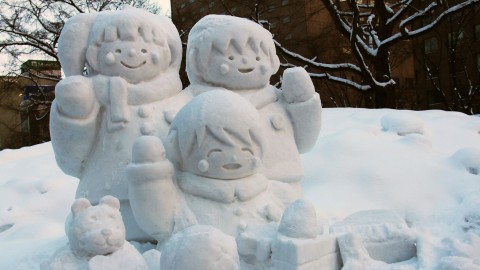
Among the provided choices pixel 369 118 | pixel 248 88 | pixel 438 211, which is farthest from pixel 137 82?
pixel 369 118

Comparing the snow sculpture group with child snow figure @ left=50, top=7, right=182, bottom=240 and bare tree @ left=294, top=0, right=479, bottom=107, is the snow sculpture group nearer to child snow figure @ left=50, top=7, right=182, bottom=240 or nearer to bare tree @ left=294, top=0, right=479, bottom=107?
child snow figure @ left=50, top=7, right=182, bottom=240

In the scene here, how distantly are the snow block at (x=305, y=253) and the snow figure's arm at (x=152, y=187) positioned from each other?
56 centimetres

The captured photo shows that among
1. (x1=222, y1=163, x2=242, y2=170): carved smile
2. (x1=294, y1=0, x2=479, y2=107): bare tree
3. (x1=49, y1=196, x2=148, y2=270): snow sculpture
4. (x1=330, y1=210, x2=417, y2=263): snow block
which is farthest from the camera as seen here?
(x1=294, y1=0, x2=479, y2=107): bare tree

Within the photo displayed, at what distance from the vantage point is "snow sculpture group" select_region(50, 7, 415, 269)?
1.97 meters

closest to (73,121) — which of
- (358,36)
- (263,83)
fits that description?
(263,83)

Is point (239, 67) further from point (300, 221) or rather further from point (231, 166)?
point (300, 221)

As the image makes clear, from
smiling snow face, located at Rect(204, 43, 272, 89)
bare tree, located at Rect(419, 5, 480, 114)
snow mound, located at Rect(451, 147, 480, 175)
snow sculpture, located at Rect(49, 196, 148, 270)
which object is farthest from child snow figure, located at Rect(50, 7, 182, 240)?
bare tree, located at Rect(419, 5, 480, 114)

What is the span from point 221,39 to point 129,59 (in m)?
0.53

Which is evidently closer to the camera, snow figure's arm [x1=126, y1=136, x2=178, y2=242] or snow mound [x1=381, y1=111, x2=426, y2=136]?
snow figure's arm [x1=126, y1=136, x2=178, y2=242]

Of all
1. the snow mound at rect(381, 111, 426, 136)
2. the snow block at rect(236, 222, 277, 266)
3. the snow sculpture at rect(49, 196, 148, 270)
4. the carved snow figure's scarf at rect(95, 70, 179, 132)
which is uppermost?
the carved snow figure's scarf at rect(95, 70, 179, 132)

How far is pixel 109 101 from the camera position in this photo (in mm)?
2594

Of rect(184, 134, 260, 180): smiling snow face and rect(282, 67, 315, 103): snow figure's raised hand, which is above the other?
rect(282, 67, 315, 103): snow figure's raised hand

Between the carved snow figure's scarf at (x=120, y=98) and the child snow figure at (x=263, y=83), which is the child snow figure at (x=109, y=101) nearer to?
the carved snow figure's scarf at (x=120, y=98)

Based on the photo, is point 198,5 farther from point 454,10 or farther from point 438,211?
point 438,211
